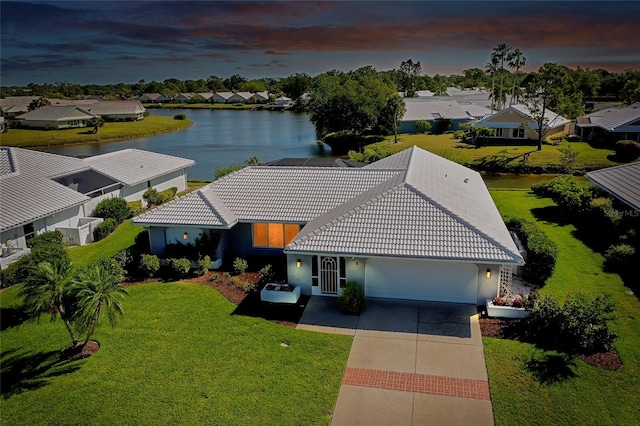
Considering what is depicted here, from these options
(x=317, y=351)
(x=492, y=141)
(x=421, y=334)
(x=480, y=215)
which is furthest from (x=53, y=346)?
(x=492, y=141)

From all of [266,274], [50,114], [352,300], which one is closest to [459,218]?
[352,300]

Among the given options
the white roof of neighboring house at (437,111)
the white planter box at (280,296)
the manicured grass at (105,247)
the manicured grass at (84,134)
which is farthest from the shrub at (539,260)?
the manicured grass at (84,134)

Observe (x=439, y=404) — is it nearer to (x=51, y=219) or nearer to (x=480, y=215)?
(x=480, y=215)

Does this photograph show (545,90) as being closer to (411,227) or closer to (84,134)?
(411,227)

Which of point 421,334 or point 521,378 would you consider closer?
point 521,378


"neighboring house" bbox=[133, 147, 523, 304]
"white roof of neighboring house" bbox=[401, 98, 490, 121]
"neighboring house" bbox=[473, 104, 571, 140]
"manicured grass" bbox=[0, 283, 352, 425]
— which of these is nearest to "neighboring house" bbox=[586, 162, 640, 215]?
"neighboring house" bbox=[133, 147, 523, 304]

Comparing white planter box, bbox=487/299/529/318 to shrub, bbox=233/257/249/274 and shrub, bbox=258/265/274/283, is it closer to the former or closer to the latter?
shrub, bbox=258/265/274/283
